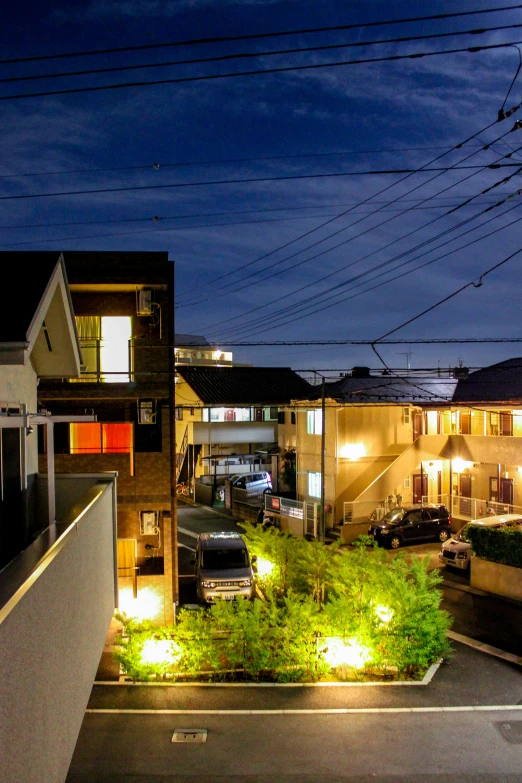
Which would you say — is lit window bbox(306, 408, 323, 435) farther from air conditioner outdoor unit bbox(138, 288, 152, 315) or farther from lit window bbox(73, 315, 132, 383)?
air conditioner outdoor unit bbox(138, 288, 152, 315)

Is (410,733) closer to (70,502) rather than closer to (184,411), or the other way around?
(70,502)

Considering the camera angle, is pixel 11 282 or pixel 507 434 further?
pixel 507 434

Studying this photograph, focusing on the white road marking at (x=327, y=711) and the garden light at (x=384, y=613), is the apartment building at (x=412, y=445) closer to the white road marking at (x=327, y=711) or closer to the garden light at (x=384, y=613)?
the garden light at (x=384, y=613)

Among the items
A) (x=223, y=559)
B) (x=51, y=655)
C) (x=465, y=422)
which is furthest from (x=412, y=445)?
(x=51, y=655)

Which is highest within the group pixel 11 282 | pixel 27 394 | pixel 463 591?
pixel 11 282

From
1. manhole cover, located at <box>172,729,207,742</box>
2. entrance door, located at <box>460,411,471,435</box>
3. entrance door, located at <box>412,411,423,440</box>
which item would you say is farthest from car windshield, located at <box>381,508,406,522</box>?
manhole cover, located at <box>172,729,207,742</box>

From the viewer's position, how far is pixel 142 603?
14711 millimetres

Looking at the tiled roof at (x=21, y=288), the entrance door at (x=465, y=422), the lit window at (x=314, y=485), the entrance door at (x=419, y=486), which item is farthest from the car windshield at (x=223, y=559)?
the entrance door at (x=465, y=422)

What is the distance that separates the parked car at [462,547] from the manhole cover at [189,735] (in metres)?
11.9

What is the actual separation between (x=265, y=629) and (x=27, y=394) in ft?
21.4

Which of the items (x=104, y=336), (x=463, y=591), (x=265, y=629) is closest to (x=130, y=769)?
(x=265, y=629)

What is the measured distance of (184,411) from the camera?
126 feet

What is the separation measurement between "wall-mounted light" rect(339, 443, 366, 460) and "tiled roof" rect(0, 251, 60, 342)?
772 inches

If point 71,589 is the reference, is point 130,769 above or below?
below
